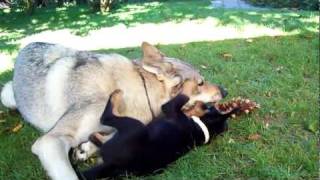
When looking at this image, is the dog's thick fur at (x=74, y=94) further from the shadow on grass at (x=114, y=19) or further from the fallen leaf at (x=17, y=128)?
the shadow on grass at (x=114, y=19)

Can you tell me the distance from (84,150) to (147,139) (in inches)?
20.3

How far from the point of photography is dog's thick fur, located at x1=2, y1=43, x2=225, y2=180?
3.03 metres

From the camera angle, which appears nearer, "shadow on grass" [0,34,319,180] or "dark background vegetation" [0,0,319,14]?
"shadow on grass" [0,34,319,180]

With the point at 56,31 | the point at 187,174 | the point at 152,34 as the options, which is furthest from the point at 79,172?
the point at 56,31

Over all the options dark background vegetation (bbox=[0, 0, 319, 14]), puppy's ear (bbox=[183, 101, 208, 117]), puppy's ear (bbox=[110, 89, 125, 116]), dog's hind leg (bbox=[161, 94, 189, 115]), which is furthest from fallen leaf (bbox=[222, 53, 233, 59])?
dark background vegetation (bbox=[0, 0, 319, 14])

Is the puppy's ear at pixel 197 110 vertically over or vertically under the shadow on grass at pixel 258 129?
over

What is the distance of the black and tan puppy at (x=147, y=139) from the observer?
9.79 feet

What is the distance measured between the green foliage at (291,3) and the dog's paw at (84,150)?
470 inches

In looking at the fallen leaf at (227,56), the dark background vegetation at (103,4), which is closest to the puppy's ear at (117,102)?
the fallen leaf at (227,56)

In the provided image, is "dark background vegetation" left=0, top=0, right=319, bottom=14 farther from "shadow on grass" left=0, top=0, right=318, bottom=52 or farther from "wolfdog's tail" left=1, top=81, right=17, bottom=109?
"wolfdog's tail" left=1, top=81, right=17, bottom=109

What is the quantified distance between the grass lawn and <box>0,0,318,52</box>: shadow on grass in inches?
5.3

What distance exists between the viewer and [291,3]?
589 inches

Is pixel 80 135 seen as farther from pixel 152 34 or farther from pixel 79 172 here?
pixel 152 34

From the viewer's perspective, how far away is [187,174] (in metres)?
3.10
